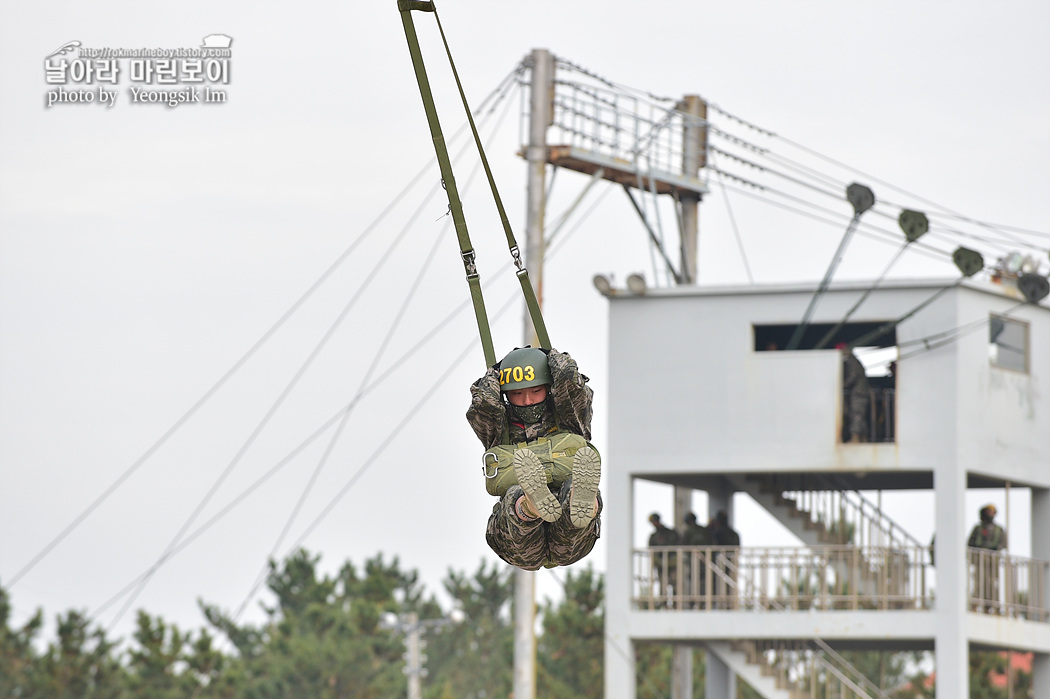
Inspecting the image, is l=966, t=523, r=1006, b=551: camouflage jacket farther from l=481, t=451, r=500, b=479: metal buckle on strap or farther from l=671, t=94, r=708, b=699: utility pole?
l=481, t=451, r=500, b=479: metal buckle on strap

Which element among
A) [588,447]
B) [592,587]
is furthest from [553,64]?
[592,587]

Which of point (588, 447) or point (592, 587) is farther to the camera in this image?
point (592, 587)

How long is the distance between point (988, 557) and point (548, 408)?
2010cm

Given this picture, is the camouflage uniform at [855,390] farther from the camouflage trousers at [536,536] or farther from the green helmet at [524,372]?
the green helmet at [524,372]

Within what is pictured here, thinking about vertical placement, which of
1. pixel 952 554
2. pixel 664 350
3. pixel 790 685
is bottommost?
pixel 790 685

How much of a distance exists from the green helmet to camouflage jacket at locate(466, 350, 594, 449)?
7 centimetres

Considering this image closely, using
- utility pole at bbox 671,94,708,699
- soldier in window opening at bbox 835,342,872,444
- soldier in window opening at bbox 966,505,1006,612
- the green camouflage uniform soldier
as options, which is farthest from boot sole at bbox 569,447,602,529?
utility pole at bbox 671,94,708,699

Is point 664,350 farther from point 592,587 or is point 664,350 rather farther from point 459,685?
point 459,685

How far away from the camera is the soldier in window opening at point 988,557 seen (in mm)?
37344

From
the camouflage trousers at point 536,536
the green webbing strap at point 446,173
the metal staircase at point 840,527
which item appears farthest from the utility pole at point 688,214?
the green webbing strap at point 446,173

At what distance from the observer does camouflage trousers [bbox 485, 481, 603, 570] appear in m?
19.0

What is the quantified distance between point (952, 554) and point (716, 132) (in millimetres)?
10309

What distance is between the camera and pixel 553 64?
127 feet

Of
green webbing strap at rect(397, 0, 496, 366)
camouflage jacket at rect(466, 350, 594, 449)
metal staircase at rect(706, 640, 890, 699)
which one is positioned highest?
green webbing strap at rect(397, 0, 496, 366)
